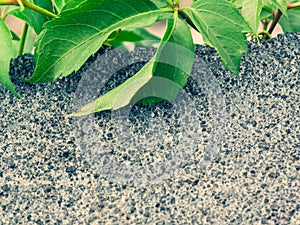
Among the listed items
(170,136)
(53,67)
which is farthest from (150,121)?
(53,67)

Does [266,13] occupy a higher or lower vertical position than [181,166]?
higher

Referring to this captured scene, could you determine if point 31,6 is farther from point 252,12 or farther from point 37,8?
point 252,12

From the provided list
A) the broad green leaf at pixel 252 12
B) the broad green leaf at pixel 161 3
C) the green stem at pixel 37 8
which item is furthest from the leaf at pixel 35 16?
the broad green leaf at pixel 252 12

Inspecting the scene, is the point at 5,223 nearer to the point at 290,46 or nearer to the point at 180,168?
the point at 180,168

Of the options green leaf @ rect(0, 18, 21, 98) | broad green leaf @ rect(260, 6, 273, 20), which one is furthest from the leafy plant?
broad green leaf @ rect(260, 6, 273, 20)

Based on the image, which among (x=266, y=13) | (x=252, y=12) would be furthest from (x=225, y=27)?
(x=266, y=13)

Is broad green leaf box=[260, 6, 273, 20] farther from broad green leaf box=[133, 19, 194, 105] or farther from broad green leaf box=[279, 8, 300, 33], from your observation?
broad green leaf box=[133, 19, 194, 105]
